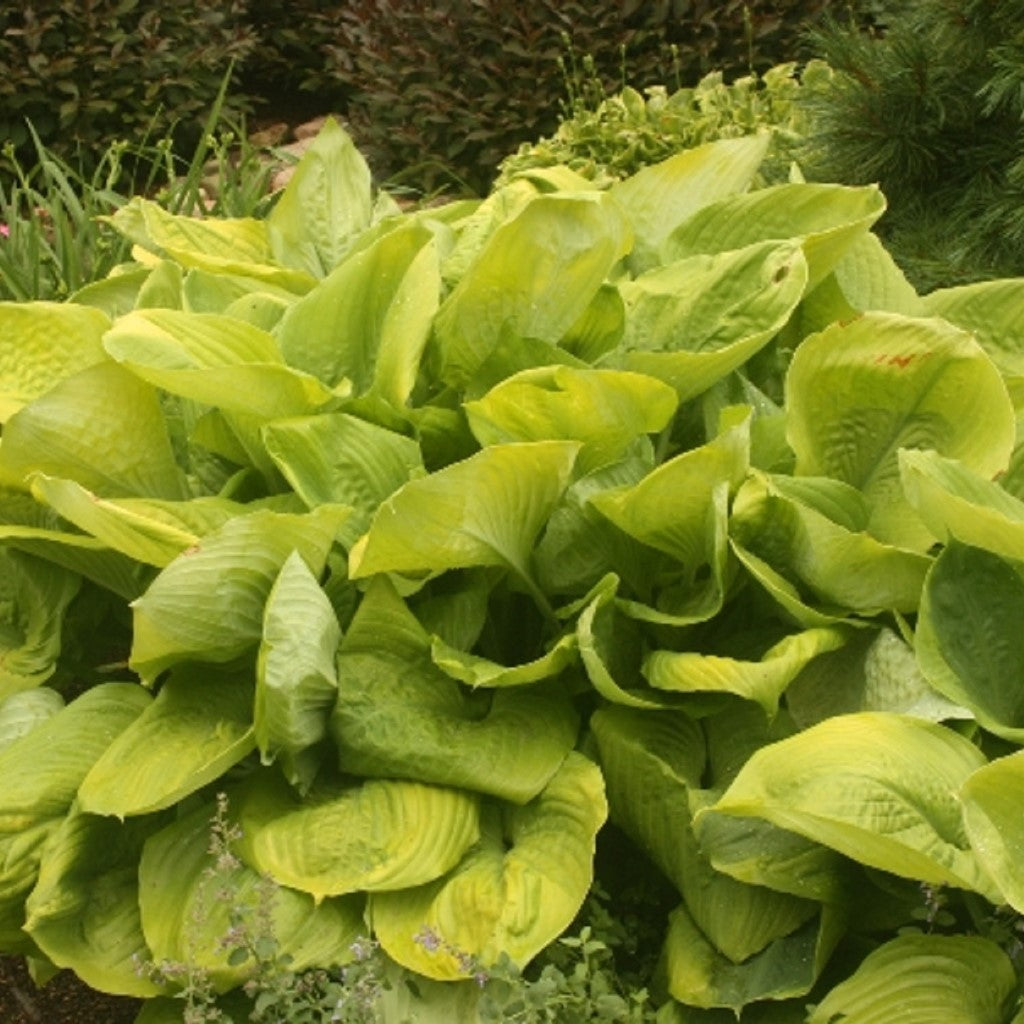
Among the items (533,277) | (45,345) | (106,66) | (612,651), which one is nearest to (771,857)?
(612,651)

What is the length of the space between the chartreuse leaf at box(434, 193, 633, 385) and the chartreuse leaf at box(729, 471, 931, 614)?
Result: 0.42m

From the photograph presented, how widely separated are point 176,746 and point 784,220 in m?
1.25

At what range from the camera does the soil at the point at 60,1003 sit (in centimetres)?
265

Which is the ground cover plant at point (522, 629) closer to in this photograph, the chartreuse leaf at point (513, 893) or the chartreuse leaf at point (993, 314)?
the chartreuse leaf at point (513, 893)

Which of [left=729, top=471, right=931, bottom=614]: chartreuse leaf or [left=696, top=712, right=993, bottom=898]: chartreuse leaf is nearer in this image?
[left=696, top=712, right=993, bottom=898]: chartreuse leaf

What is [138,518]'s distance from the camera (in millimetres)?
2266

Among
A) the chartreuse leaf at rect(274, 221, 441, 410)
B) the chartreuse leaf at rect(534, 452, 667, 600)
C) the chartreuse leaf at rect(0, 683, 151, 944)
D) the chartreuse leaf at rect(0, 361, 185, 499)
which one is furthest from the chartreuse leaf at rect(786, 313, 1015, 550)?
the chartreuse leaf at rect(0, 683, 151, 944)

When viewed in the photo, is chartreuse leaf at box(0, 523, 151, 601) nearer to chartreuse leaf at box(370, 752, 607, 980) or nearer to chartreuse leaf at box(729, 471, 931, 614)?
chartreuse leaf at box(370, 752, 607, 980)

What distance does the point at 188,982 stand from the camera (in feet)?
6.91

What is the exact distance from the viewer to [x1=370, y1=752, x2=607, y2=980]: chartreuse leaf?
83.0 inches

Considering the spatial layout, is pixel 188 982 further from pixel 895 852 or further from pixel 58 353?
pixel 58 353

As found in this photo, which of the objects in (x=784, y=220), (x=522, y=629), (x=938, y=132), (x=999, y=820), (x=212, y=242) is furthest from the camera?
(x=938, y=132)

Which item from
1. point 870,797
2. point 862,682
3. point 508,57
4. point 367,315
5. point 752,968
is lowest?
point 508,57

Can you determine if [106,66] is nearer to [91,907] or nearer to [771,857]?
[91,907]
